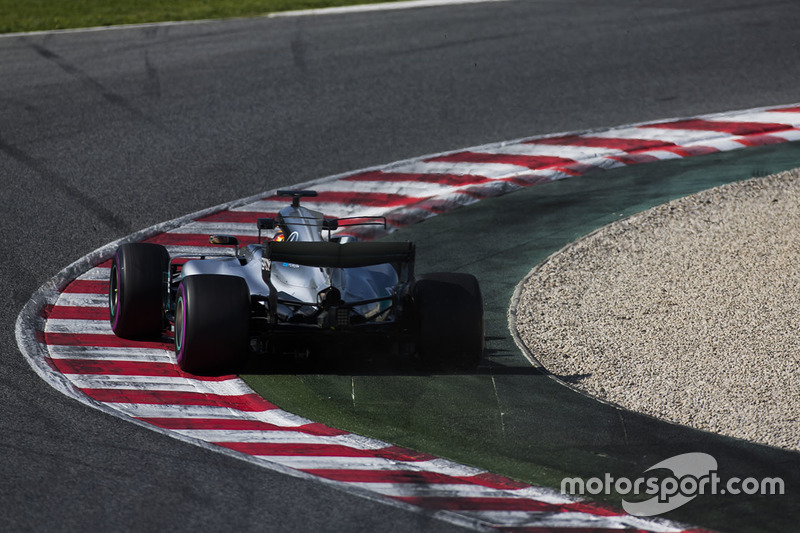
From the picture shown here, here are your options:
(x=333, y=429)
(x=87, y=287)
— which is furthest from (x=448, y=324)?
(x=87, y=287)

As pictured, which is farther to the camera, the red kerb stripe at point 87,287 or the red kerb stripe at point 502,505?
the red kerb stripe at point 87,287

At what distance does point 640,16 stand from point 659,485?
50.2 ft

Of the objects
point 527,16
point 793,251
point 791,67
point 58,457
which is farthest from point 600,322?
point 527,16

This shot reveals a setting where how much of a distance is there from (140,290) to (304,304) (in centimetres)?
158

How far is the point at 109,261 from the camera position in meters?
13.3

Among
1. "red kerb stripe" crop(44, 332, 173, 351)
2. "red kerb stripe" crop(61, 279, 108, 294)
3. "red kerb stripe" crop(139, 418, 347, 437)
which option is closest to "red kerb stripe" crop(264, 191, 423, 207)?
"red kerb stripe" crop(61, 279, 108, 294)

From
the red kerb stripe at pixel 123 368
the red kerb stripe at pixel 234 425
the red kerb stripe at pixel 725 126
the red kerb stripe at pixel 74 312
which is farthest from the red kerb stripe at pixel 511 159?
the red kerb stripe at pixel 234 425

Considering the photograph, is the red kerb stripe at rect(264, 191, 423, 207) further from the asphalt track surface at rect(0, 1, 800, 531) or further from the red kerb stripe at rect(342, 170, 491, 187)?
the asphalt track surface at rect(0, 1, 800, 531)

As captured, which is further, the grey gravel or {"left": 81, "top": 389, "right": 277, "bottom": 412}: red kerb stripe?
the grey gravel

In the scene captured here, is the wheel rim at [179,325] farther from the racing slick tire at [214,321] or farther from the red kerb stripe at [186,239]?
the red kerb stripe at [186,239]

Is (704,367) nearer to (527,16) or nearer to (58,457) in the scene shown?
(58,457)

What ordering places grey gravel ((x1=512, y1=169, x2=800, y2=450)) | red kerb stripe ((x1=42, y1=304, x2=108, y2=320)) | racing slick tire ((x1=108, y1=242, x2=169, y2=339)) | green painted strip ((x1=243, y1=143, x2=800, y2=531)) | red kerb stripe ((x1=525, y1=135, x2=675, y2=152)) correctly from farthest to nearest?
red kerb stripe ((x1=525, y1=135, x2=675, y2=152)), red kerb stripe ((x1=42, y1=304, x2=108, y2=320)), racing slick tire ((x1=108, y1=242, x2=169, y2=339)), grey gravel ((x1=512, y1=169, x2=800, y2=450)), green painted strip ((x1=243, y1=143, x2=800, y2=531))

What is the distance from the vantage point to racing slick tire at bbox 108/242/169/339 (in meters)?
10.8

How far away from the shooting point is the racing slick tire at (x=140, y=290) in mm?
10789
